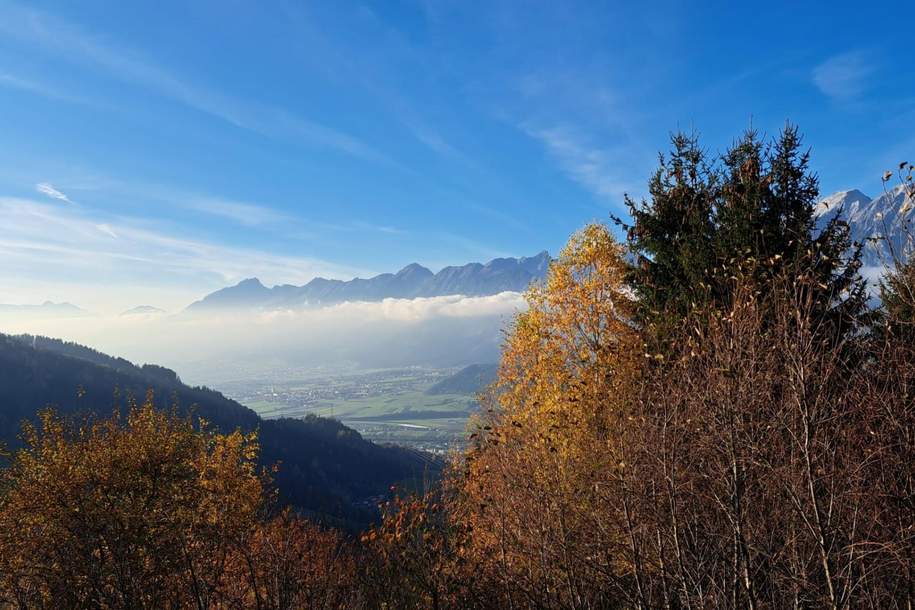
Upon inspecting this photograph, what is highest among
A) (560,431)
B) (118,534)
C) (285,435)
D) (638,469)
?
(638,469)

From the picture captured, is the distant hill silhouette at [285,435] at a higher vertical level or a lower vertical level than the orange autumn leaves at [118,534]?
lower

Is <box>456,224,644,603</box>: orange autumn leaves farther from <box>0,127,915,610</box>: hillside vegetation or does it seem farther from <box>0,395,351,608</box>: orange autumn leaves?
<box>0,395,351,608</box>: orange autumn leaves

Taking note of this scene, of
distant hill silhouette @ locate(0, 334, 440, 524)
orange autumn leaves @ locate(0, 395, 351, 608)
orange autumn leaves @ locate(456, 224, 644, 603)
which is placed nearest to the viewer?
orange autumn leaves @ locate(456, 224, 644, 603)

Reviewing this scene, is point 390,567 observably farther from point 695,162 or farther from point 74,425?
point 695,162

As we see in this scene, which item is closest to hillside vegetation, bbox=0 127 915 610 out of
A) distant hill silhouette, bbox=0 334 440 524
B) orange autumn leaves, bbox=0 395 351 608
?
orange autumn leaves, bbox=0 395 351 608

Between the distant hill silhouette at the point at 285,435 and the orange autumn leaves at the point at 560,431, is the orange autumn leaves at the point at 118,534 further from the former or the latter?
the distant hill silhouette at the point at 285,435

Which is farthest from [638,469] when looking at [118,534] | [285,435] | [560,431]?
[285,435]

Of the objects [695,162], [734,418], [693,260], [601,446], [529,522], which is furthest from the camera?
[695,162]

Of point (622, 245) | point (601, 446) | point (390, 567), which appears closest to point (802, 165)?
point (622, 245)

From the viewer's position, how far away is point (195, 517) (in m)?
16.8

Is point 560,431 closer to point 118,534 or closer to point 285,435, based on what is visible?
point 118,534

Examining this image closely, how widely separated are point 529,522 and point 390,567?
3.86 meters

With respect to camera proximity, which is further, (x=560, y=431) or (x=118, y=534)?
(x=560, y=431)

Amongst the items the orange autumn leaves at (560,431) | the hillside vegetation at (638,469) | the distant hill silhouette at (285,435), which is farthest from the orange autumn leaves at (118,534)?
the distant hill silhouette at (285,435)
